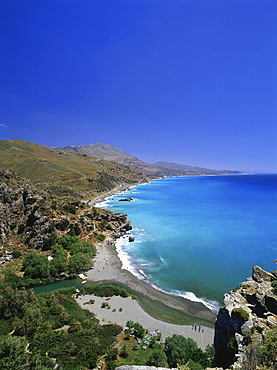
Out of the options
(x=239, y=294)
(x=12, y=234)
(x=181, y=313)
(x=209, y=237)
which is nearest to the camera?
(x=239, y=294)

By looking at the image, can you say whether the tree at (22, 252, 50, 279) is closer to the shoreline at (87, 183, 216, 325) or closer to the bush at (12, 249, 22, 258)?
the bush at (12, 249, 22, 258)

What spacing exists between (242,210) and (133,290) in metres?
85.2

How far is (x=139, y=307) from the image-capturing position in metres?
28.4

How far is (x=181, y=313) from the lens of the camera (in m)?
28.1

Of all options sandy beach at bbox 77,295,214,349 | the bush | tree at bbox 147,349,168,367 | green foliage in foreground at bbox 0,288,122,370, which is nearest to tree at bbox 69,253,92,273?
sandy beach at bbox 77,295,214,349

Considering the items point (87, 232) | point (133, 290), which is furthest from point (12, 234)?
point (133, 290)

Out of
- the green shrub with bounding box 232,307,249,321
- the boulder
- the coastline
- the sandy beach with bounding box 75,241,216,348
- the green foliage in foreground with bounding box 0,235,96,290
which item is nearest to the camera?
the green shrub with bounding box 232,307,249,321

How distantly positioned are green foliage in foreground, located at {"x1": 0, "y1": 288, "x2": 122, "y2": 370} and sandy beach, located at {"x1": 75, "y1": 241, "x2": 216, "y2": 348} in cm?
268

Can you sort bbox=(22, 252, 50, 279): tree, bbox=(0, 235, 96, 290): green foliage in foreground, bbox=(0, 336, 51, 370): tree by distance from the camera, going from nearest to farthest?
1. bbox=(0, 336, 51, 370): tree
2. bbox=(0, 235, 96, 290): green foliage in foreground
3. bbox=(22, 252, 50, 279): tree

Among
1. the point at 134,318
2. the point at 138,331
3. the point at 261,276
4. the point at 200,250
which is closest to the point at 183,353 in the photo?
the point at 138,331

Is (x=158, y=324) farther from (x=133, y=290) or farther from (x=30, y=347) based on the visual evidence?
(x=30, y=347)

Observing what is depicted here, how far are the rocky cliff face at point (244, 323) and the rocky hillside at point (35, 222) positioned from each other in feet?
126

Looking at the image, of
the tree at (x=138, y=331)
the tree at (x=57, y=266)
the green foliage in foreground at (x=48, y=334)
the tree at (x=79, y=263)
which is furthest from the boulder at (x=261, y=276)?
the tree at (x=57, y=266)

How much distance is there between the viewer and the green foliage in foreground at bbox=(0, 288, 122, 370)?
15.2 meters
